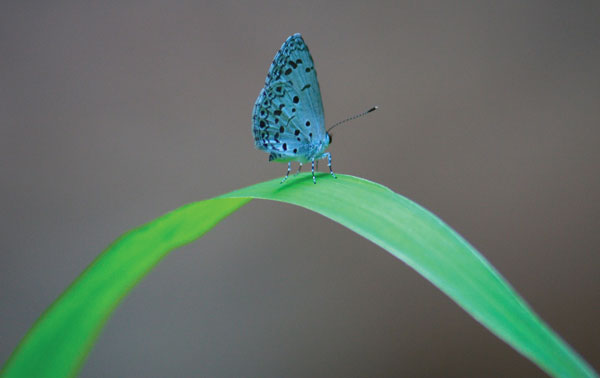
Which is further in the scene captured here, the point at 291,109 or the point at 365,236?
the point at 291,109

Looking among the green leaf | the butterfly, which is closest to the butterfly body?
the butterfly

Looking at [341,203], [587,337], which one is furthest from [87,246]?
[587,337]

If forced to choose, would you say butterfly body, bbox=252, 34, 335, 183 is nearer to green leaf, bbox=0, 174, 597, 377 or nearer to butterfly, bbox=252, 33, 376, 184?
butterfly, bbox=252, 33, 376, 184

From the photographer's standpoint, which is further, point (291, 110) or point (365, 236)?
point (291, 110)

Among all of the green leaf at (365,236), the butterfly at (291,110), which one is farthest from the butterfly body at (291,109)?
the green leaf at (365,236)

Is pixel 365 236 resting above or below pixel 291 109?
below

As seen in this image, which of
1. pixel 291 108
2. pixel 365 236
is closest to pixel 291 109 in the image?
pixel 291 108

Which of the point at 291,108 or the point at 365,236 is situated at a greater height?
the point at 291,108

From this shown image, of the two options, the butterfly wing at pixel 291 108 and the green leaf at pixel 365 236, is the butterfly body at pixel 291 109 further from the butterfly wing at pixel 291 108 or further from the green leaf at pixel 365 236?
the green leaf at pixel 365 236

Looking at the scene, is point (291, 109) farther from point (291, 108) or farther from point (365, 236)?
point (365, 236)
